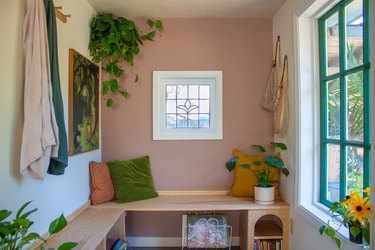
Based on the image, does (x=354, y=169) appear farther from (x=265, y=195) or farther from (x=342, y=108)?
(x=265, y=195)

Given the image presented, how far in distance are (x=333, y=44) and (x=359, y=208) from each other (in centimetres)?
122

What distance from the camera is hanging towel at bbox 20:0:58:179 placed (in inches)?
57.4

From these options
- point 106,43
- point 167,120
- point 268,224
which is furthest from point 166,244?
point 106,43

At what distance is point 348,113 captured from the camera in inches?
72.9

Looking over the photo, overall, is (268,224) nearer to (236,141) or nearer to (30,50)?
(236,141)

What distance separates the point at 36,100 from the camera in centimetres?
148

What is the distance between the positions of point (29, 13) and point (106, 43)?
1154 mm

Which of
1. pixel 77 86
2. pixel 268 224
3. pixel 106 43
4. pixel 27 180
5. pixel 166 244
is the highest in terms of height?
pixel 106 43

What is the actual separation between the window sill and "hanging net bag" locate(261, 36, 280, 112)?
3.44 ft

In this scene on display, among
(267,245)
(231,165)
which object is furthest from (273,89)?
(267,245)

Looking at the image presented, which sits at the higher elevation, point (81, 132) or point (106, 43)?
point (106, 43)

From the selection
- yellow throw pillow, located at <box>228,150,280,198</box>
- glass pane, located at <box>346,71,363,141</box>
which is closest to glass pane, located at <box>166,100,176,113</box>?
yellow throw pillow, located at <box>228,150,280,198</box>

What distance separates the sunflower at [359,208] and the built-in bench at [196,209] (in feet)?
3.51

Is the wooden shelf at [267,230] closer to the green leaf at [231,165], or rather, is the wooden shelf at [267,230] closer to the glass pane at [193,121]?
the green leaf at [231,165]
